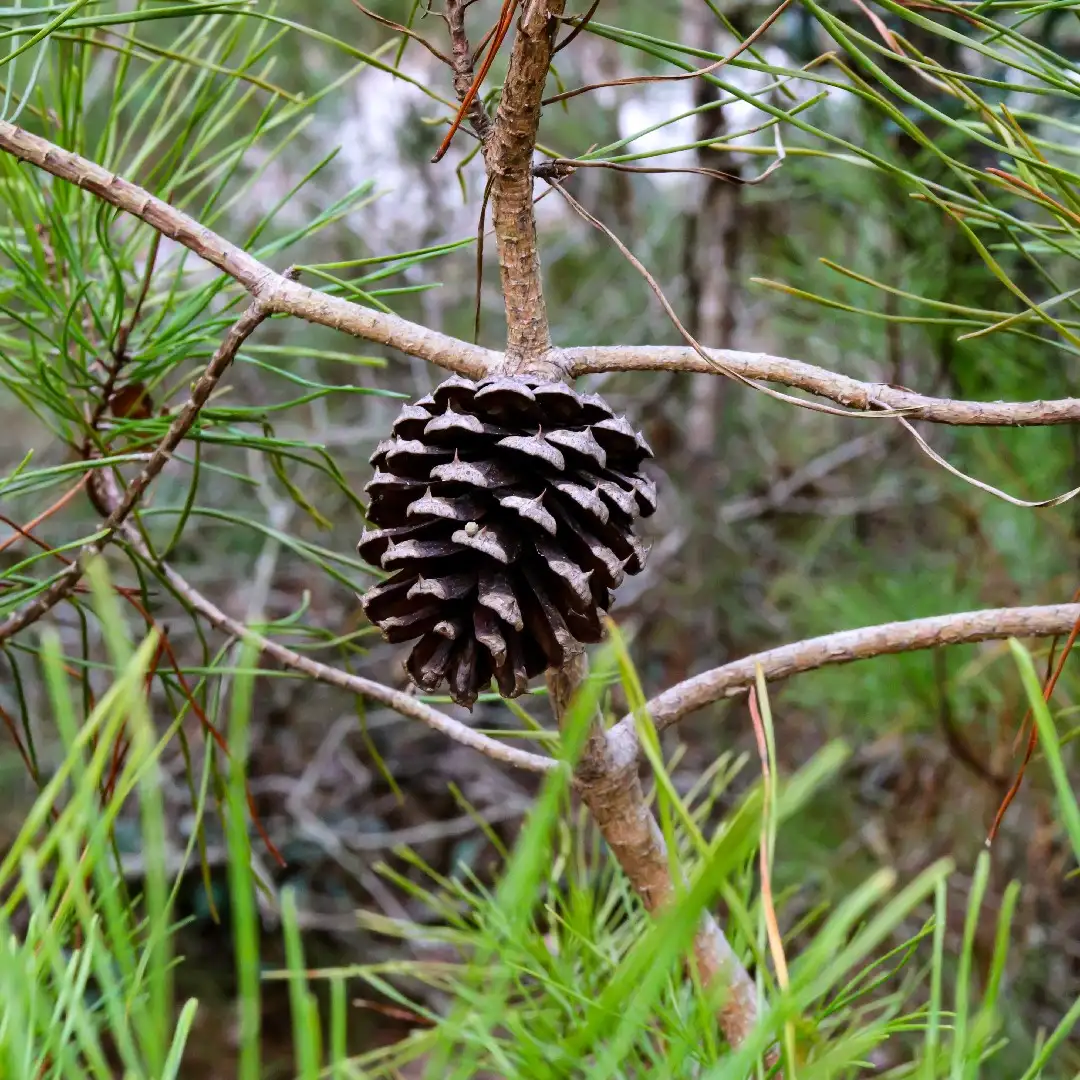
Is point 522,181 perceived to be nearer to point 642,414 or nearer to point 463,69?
point 463,69

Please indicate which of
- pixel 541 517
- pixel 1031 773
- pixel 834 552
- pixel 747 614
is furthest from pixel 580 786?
pixel 834 552

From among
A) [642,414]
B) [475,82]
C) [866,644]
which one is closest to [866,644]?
[866,644]

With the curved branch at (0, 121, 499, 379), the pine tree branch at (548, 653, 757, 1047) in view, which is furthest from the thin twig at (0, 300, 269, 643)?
the pine tree branch at (548, 653, 757, 1047)

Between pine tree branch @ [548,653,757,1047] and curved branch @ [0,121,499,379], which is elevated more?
curved branch @ [0,121,499,379]

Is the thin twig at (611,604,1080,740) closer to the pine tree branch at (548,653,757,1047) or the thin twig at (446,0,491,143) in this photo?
the pine tree branch at (548,653,757,1047)

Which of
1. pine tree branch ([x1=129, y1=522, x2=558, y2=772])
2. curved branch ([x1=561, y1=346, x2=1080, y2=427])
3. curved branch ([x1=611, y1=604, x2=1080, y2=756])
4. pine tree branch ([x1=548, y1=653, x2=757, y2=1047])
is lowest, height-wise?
pine tree branch ([x1=548, y1=653, x2=757, y2=1047])

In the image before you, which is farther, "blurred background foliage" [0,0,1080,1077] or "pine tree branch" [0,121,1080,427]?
"blurred background foliage" [0,0,1080,1077]

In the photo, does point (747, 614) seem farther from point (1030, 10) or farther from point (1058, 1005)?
point (1030, 10)
